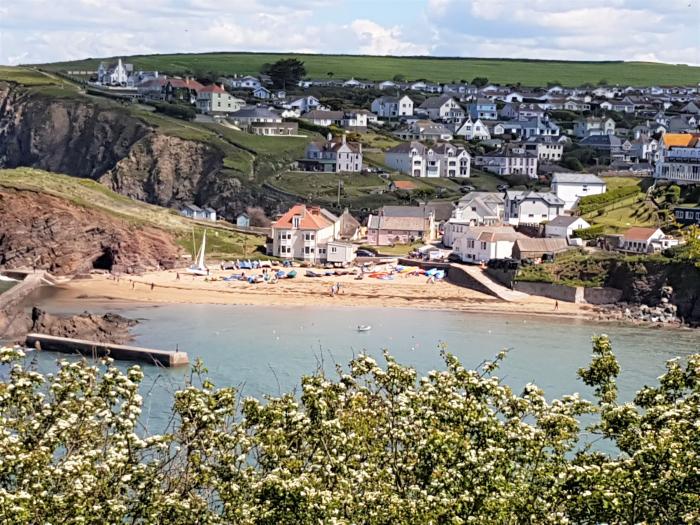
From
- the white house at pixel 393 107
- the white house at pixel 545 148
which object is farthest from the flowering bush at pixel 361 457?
the white house at pixel 393 107

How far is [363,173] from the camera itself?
81.6 m

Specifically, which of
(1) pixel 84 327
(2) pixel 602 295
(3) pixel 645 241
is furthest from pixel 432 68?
(1) pixel 84 327

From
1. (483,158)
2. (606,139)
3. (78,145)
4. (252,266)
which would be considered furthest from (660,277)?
(78,145)

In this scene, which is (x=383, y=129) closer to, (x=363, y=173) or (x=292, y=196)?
(x=363, y=173)

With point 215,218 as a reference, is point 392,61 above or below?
above

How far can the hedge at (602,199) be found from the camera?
66.6 meters

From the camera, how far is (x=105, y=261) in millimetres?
59188

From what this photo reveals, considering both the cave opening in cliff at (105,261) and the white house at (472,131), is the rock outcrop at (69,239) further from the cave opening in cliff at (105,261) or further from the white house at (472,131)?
the white house at (472,131)

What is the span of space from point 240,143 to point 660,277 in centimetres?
4202

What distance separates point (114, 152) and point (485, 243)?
37926 millimetres

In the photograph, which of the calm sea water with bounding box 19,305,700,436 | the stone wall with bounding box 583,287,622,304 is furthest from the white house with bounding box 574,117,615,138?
the calm sea water with bounding box 19,305,700,436

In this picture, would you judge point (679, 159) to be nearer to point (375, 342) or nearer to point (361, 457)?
point (375, 342)

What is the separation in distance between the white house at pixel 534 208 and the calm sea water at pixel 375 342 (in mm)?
19158

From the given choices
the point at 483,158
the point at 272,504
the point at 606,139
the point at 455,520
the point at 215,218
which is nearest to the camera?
the point at 455,520
